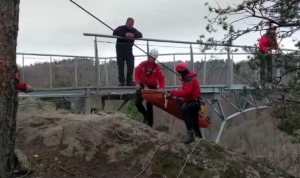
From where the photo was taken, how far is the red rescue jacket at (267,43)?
1005 centimetres

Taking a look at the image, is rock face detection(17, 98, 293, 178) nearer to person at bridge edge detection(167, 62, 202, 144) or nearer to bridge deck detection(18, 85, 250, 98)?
person at bridge edge detection(167, 62, 202, 144)

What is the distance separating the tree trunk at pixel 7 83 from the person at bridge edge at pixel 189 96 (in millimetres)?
5057

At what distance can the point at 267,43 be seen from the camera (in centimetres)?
1029

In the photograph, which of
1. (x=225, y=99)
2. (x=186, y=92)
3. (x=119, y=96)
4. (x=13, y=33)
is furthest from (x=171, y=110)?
(x=225, y=99)

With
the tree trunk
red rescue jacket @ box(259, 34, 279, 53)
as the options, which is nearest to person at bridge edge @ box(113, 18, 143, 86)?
red rescue jacket @ box(259, 34, 279, 53)

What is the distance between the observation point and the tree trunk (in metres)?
5.87

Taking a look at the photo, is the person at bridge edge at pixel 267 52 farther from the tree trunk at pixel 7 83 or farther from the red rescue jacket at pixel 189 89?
the tree trunk at pixel 7 83

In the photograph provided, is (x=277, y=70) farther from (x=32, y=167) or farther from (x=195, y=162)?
(x=32, y=167)

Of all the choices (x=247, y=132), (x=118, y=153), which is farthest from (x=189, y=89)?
(x=247, y=132)

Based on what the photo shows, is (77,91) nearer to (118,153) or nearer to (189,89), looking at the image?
(189,89)

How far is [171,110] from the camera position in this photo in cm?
1216

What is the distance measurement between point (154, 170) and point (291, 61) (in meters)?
3.51

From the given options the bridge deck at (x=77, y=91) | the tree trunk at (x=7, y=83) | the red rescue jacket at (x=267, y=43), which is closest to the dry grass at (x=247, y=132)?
the bridge deck at (x=77, y=91)

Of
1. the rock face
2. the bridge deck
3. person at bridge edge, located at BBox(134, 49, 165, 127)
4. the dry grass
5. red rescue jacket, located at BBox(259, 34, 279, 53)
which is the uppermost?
red rescue jacket, located at BBox(259, 34, 279, 53)
